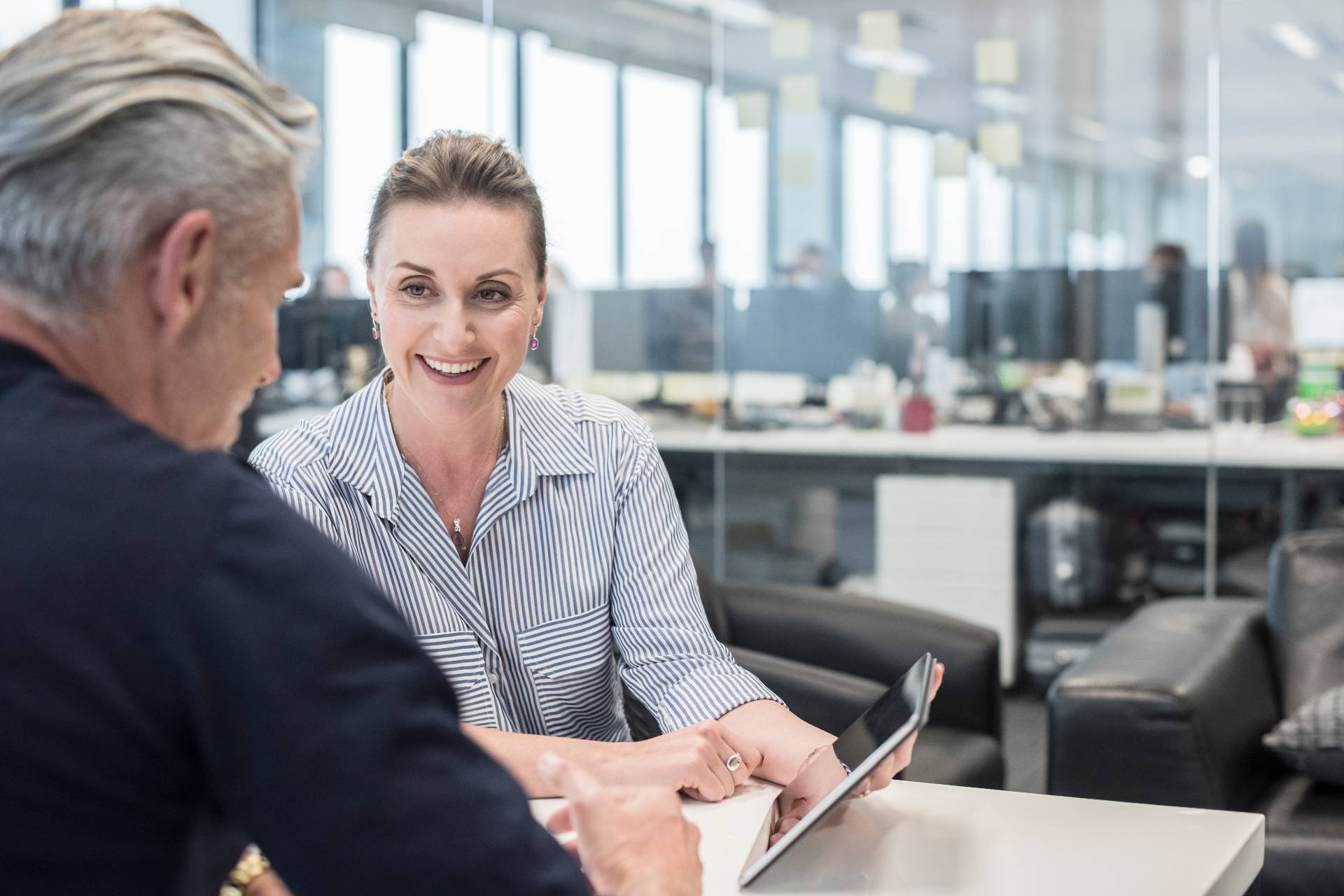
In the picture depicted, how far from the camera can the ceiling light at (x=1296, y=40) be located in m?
3.88

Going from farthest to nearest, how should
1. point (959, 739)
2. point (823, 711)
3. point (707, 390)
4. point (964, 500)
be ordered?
point (707, 390) → point (964, 500) → point (959, 739) → point (823, 711)

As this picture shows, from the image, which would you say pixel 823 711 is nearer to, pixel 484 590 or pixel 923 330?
pixel 484 590

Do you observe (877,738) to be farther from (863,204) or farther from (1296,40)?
(863,204)

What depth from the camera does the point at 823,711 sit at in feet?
6.89

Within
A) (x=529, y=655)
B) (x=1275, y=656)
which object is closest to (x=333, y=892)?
(x=529, y=655)

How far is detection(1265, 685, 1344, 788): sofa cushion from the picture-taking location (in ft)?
6.88

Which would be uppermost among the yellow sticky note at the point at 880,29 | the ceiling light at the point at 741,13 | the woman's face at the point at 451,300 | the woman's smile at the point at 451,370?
the ceiling light at the point at 741,13

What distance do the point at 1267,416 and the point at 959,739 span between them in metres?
2.08

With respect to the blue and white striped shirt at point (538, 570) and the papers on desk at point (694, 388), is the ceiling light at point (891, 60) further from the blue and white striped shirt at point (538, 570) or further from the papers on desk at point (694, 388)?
the blue and white striped shirt at point (538, 570)

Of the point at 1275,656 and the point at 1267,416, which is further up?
the point at 1267,416

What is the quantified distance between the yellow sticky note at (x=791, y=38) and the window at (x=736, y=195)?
231 millimetres

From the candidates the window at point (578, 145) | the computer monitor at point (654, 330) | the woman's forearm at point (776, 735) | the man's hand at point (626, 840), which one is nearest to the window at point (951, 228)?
the computer monitor at point (654, 330)

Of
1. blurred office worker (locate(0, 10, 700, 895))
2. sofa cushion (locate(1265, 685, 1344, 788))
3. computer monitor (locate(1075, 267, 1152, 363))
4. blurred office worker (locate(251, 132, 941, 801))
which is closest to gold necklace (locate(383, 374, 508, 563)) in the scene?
blurred office worker (locate(251, 132, 941, 801))

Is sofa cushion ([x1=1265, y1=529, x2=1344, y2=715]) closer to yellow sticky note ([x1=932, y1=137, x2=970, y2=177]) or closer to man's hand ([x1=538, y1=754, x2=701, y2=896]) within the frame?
man's hand ([x1=538, y1=754, x2=701, y2=896])
